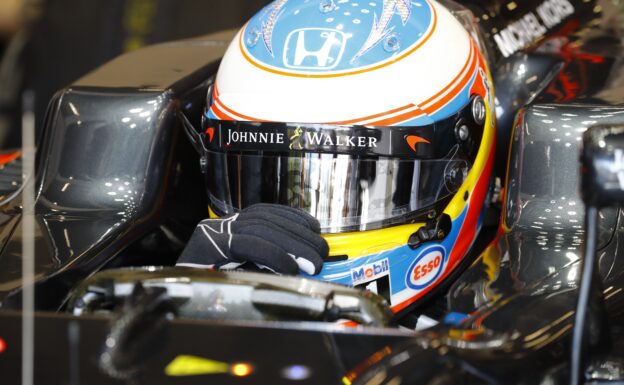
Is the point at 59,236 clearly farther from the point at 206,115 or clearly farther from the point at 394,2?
the point at 394,2

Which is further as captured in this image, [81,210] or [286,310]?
[81,210]

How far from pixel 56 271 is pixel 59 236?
0.35 feet

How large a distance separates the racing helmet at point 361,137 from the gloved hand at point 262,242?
2.1 inches

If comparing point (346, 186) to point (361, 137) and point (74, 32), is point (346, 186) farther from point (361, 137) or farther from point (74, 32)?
point (74, 32)

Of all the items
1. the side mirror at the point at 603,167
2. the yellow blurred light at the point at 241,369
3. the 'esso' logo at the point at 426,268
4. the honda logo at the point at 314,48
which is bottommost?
the 'esso' logo at the point at 426,268

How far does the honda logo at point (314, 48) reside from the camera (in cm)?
144

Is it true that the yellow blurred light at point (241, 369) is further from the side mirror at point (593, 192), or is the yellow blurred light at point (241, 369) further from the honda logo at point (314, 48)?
the honda logo at point (314, 48)

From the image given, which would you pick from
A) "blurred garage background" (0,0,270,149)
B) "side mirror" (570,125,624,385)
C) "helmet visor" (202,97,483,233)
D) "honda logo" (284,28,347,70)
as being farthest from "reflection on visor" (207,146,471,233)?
"blurred garage background" (0,0,270,149)

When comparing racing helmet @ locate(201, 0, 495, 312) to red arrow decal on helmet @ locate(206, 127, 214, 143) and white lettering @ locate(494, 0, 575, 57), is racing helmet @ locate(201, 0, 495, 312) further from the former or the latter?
white lettering @ locate(494, 0, 575, 57)

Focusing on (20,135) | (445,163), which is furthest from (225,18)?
(445,163)

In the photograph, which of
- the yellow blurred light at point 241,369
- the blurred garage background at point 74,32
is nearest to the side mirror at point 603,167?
the yellow blurred light at point 241,369

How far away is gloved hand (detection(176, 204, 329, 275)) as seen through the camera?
129 cm

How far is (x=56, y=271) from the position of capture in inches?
52.2

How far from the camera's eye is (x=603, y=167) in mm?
886
